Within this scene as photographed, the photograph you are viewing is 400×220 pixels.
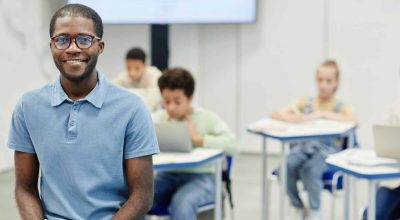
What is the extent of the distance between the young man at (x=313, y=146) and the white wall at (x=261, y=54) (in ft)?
6.12

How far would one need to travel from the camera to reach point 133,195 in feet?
6.14

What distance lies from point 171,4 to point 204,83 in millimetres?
1030

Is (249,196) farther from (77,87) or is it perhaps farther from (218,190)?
(77,87)

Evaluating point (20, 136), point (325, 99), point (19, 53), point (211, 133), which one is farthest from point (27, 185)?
point (19, 53)

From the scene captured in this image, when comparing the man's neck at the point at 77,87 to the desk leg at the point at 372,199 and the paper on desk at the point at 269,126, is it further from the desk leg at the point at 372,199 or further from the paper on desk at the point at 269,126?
the paper on desk at the point at 269,126

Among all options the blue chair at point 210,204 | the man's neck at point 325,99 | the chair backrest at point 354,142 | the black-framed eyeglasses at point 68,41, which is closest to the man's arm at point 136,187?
the black-framed eyeglasses at point 68,41

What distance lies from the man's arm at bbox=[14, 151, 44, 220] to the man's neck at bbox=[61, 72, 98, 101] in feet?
0.70

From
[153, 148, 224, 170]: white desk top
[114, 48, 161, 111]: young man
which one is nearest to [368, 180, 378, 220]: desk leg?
[153, 148, 224, 170]: white desk top

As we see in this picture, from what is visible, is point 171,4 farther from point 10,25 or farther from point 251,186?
point 251,186

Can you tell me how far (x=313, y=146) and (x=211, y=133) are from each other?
983 mm

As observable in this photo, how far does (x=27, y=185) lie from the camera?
1903 millimetres

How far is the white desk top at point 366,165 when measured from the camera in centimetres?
274

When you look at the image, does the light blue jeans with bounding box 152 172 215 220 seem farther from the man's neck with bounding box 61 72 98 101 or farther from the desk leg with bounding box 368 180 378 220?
the man's neck with bounding box 61 72 98 101

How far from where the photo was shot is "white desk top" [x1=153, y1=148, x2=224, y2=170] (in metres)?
3.00
